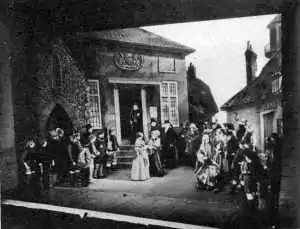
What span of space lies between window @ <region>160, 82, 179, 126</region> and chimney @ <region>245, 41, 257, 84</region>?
75cm

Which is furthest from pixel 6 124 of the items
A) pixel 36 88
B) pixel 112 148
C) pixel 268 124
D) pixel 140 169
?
pixel 268 124

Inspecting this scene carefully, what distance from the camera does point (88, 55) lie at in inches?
140

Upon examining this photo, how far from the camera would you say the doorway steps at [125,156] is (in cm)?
342

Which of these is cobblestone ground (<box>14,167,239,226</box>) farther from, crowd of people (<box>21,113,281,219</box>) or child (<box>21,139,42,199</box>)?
child (<box>21,139,42,199</box>)

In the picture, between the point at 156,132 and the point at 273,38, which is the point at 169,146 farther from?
the point at 273,38

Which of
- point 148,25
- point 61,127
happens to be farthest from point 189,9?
point 61,127

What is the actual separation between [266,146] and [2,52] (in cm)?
320

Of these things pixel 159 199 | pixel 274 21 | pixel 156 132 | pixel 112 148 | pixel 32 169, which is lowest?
pixel 159 199

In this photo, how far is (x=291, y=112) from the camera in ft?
8.79

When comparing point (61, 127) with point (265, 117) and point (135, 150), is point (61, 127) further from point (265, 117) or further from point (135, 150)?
point (265, 117)

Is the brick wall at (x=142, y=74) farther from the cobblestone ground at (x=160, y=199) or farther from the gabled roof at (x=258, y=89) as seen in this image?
the cobblestone ground at (x=160, y=199)

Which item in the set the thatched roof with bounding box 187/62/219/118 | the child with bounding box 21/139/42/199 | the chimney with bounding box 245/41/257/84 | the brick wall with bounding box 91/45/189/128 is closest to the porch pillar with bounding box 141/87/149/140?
the brick wall with bounding box 91/45/189/128

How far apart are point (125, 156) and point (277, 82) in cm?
175

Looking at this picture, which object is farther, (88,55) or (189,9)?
(88,55)
